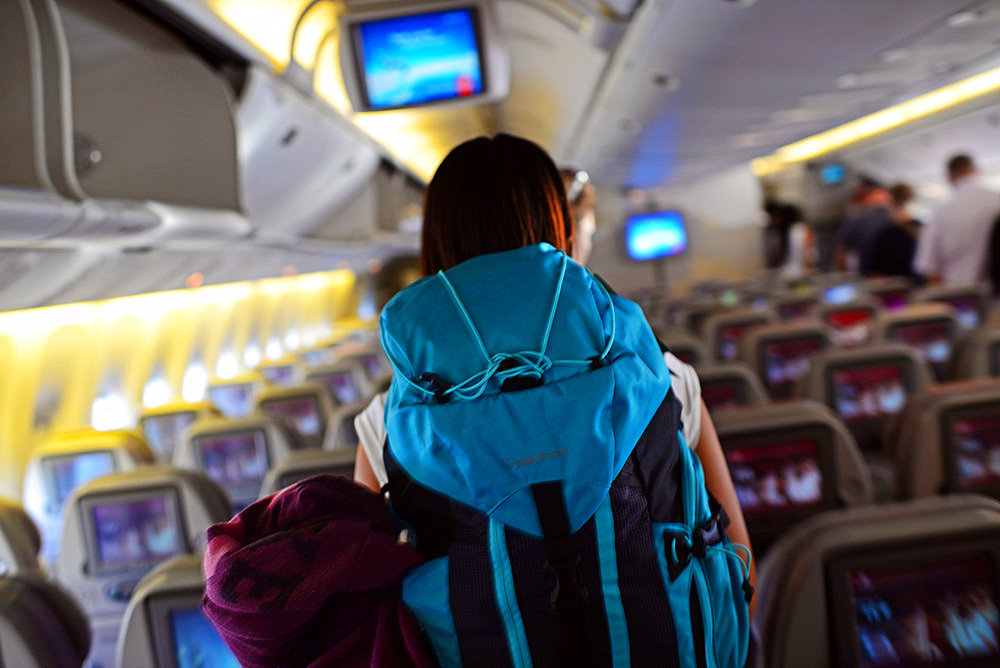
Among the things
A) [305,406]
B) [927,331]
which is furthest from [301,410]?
[927,331]

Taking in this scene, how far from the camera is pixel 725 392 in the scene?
345cm

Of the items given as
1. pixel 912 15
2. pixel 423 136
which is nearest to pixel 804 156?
pixel 423 136

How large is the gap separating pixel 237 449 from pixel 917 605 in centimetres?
326

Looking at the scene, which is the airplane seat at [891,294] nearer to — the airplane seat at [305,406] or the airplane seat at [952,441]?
the airplane seat at [305,406]

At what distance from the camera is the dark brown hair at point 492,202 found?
1471 millimetres

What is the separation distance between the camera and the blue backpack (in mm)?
A: 1264

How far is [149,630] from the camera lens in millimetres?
1684

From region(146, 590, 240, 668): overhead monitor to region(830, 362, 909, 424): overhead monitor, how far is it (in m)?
2.67

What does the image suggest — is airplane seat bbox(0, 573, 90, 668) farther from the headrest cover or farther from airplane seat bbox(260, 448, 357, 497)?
the headrest cover

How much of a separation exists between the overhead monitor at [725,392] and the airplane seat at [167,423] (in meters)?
3.54

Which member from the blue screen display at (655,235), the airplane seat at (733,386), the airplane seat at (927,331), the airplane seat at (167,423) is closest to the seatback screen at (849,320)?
the airplane seat at (927,331)

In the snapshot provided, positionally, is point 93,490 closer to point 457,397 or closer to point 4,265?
point 457,397

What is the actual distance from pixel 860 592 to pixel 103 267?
588cm

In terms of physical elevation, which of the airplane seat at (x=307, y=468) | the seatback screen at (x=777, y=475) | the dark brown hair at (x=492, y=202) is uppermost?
the dark brown hair at (x=492, y=202)
